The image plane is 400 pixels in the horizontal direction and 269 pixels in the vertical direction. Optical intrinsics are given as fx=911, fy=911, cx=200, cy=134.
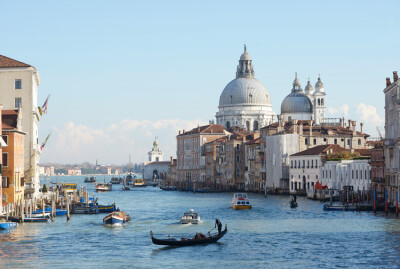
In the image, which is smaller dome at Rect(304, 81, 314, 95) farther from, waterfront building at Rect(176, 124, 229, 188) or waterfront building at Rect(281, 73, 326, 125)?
waterfront building at Rect(176, 124, 229, 188)

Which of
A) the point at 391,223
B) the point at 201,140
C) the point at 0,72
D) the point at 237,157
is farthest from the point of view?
the point at 201,140

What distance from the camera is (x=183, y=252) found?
1379 inches

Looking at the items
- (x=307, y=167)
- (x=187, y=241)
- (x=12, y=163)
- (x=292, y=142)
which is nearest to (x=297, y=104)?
(x=292, y=142)

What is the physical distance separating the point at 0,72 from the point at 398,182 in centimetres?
2452

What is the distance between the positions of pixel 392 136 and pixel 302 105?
257 ft

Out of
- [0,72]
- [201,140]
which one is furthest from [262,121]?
[0,72]

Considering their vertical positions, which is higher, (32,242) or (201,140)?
(201,140)

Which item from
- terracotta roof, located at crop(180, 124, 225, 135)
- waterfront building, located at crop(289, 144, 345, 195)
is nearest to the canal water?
waterfront building, located at crop(289, 144, 345, 195)

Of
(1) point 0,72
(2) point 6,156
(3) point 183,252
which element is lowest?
(3) point 183,252

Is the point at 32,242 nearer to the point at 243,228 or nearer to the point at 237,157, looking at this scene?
the point at 243,228

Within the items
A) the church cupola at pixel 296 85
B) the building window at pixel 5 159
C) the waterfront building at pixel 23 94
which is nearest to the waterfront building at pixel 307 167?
the waterfront building at pixel 23 94

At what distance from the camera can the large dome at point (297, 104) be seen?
433 ft

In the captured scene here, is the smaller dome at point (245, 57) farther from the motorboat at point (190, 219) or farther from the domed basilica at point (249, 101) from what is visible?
the motorboat at point (190, 219)

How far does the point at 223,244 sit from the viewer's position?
37.5 metres
